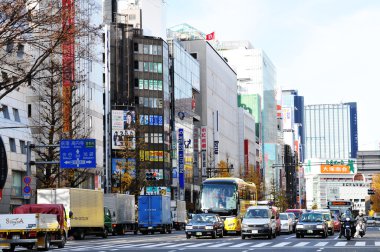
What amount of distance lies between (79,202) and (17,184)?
22.0m

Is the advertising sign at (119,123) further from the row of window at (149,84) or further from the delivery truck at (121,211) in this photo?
the delivery truck at (121,211)

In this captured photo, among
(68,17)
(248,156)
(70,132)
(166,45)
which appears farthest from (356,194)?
(68,17)

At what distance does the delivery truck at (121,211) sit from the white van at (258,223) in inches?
685

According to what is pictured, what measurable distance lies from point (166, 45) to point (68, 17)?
10131cm

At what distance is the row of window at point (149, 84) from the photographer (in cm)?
11781

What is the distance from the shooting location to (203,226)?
46.7 m

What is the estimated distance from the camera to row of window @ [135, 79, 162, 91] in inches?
4638

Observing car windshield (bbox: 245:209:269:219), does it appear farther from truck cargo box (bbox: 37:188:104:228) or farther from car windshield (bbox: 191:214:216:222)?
truck cargo box (bbox: 37:188:104:228)

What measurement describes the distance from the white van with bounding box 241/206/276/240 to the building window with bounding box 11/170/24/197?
2773 centimetres

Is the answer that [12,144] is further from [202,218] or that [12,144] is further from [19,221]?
[19,221]

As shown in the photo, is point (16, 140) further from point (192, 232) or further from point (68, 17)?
point (68, 17)

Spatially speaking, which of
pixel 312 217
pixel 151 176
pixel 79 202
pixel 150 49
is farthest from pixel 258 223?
pixel 150 49

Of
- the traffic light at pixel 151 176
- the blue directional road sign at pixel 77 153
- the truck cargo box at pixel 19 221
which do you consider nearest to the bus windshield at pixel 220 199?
the blue directional road sign at pixel 77 153

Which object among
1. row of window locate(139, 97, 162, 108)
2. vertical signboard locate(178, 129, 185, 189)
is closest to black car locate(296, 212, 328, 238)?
vertical signboard locate(178, 129, 185, 189)
